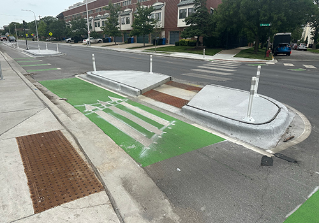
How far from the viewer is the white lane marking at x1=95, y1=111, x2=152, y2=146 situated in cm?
504

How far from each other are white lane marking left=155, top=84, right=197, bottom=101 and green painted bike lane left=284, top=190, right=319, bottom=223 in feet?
18.7

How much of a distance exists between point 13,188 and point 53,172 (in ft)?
1.97

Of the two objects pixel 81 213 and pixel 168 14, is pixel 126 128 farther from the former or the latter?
pixel 168 14

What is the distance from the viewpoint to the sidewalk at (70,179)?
295cm

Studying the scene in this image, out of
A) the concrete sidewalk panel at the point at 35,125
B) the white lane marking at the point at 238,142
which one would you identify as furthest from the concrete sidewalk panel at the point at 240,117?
the concrete sidewalk panel at the point at 35,125

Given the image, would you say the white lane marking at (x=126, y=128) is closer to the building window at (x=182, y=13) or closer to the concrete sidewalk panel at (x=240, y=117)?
the concrete sidewalk panel at (x=240, y=117)

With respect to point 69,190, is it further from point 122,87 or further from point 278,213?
point 122,87

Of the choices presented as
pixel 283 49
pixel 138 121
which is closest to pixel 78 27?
pixel 283 49

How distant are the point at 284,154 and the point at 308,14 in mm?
29691

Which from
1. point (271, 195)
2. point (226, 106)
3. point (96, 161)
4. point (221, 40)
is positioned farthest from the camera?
point (221, 40)

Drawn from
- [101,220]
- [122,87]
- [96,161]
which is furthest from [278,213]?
[122,87]

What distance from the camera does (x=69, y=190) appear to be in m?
3.36

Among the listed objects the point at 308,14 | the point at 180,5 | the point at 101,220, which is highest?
the point at 180,5

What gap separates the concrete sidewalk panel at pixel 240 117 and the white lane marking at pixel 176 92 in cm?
93
